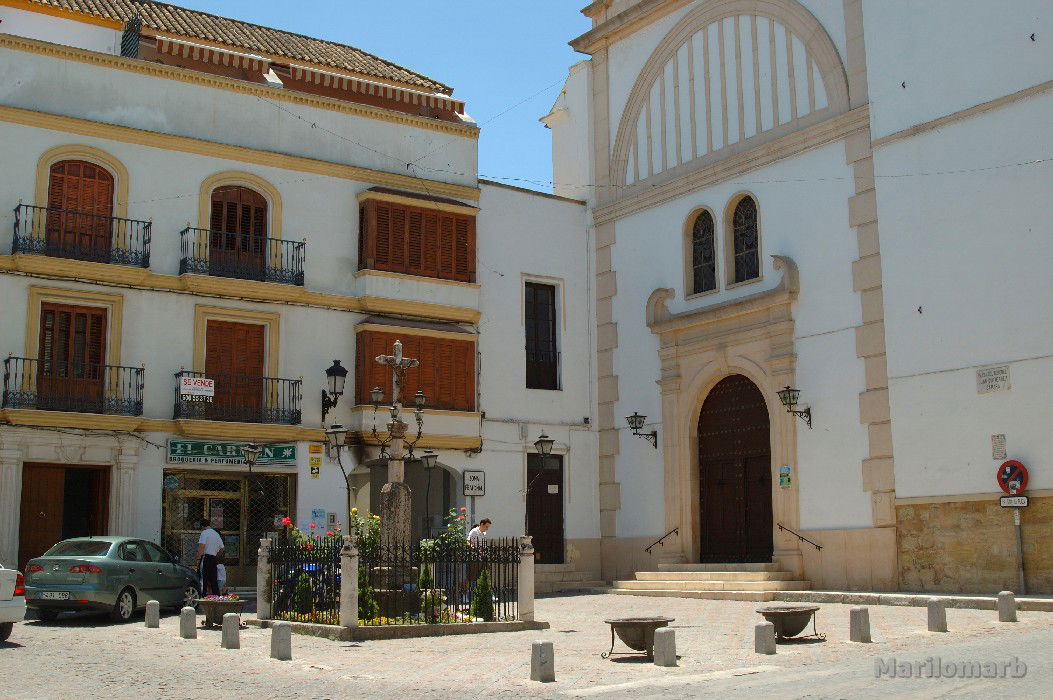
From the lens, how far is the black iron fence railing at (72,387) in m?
20.6

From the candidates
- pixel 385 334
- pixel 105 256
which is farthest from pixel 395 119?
pixel 105 256

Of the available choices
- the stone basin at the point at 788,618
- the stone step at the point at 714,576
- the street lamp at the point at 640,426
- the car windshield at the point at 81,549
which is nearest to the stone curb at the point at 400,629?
the car windshield at the point at 81,549

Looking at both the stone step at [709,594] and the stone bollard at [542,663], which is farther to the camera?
the stone step at [709,594]

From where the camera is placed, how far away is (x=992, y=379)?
63.5ft

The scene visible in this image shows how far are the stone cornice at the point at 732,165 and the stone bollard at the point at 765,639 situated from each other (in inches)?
471

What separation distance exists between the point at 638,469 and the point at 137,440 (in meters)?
10.3

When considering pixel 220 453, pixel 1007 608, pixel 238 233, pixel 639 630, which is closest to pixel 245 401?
pixel 220 453

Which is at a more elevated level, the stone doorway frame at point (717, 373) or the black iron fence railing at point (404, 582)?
the stone doorway frame at point (717, 373)

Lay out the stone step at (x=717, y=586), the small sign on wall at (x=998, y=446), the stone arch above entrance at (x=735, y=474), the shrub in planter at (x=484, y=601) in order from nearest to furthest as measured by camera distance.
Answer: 1. the shrub in planter at (x=484, y=601)
2. the small sign on wall at (x=998, y=446)
3. the stone step at (x=717, y=586)
4. the stone arch above entrance at (x=735, y=474)

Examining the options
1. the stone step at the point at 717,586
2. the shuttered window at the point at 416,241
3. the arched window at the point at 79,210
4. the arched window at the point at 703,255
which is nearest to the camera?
the arched window at the point at 79,210

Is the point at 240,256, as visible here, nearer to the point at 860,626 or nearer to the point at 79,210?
the point at 79,210

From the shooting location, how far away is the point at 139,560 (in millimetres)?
17906

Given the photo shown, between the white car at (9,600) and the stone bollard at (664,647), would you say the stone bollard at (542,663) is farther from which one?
the white car at (9,600)

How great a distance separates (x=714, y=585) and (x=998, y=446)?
578 cm
